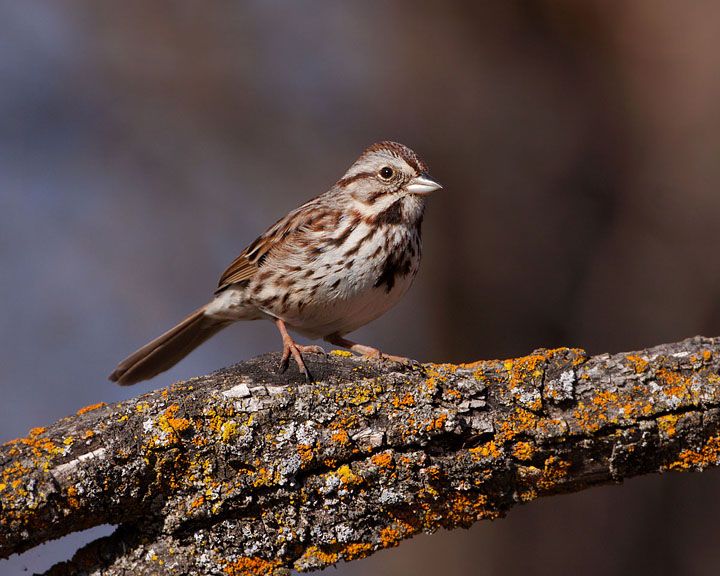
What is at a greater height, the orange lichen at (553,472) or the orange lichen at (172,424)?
Result: the orange lichen at (172,424)

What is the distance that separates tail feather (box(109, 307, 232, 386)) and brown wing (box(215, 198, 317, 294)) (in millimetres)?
249

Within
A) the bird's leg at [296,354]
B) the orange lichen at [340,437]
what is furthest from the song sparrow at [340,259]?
the orange lichen at [340,437]

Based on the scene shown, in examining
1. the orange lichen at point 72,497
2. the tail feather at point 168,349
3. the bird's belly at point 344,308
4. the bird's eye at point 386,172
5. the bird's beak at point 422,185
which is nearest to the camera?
the orange lichen at point 72,497

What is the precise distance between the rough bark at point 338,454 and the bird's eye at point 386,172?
1639 mm

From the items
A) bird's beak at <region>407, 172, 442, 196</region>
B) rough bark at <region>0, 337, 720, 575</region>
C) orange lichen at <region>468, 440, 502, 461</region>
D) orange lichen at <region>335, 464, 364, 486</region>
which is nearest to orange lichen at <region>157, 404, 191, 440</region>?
rough bark at <region>0, 337, 720, 575</region>

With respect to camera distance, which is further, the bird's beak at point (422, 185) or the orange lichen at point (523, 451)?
the bird's beak at point (422, 185)

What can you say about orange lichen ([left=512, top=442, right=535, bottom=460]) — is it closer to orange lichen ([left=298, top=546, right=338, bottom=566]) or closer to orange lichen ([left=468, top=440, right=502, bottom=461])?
orange lichen ([left=468, top=440, right=502, bottom=461])

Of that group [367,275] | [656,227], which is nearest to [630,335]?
[656,227]

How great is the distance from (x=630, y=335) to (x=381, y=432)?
11.8 feet

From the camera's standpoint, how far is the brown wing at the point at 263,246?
422cm

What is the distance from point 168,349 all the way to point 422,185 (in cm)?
183

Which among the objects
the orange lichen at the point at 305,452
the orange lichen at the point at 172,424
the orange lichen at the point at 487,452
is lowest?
the orange lichen at the point at 487,452

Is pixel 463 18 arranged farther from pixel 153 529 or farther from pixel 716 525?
pixel 153 529

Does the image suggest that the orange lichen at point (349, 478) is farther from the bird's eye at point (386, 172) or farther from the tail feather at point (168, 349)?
the tail feather at point (168, 349)
